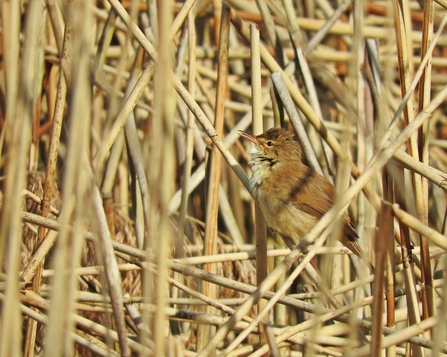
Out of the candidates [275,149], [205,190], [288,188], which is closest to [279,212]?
[288,188]

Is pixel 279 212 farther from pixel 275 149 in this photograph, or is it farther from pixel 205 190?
pixel 205 190

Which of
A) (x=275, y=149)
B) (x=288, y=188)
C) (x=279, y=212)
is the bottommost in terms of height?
(x=279, y=212)

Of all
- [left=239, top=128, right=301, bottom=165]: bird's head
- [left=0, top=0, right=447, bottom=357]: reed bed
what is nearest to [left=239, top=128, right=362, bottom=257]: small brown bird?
[left=239, top=128, right=301, bottom=165]: bird's head

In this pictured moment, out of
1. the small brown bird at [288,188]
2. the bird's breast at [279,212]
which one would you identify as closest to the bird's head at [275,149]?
the small brown bird at [288,188]

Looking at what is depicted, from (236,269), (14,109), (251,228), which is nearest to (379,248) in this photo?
(14,109)

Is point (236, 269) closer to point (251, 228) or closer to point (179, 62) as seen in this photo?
point (251, 228)

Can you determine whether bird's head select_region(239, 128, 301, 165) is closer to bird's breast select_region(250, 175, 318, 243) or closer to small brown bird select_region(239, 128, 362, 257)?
small brown bird select_region(239, 128, 362, 257)
